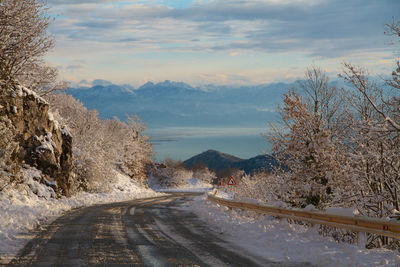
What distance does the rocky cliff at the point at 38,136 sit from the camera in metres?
20.9

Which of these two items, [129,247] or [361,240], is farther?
[129,247]

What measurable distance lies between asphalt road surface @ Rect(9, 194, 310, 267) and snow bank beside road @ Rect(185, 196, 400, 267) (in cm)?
50

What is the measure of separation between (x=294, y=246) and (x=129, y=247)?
4154 millimetres

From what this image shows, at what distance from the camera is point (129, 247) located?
980cm

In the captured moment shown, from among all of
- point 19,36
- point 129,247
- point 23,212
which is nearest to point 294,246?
point 129,247

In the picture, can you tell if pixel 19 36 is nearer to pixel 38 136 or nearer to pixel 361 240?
pixel 38 136

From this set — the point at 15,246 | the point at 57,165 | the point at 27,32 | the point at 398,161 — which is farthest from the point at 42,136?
the point at 398,161

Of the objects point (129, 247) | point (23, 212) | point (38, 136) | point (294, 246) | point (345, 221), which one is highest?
point (38, 136)

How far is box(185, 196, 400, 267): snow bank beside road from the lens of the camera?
8.23 m

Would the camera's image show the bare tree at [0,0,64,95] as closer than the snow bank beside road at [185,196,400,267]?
No

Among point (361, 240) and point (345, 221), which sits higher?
point (345, 221)

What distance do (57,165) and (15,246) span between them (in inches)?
639

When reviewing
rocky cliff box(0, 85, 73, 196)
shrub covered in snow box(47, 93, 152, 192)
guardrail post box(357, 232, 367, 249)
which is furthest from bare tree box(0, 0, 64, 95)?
guardrail post box(357, 232, 367, 249)

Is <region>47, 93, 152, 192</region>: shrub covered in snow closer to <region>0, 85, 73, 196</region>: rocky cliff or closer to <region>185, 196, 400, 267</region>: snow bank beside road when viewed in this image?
<region>0, 85, 73, 196</region>: rocky cliff
